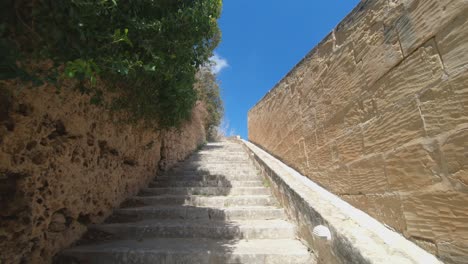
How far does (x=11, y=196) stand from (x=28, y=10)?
1464 mm

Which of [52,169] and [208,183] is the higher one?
[52,169]

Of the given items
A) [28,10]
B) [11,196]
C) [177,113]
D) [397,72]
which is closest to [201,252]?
[11,196]

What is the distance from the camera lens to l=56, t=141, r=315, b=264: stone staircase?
224 centimetres

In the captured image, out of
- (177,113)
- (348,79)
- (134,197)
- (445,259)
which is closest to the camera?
(445,259)

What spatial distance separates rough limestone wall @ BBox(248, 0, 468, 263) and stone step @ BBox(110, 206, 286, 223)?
3.12 ft

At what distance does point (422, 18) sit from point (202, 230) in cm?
273

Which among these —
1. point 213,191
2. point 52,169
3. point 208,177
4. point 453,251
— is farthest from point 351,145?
point 208,177

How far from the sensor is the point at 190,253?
2.25 m

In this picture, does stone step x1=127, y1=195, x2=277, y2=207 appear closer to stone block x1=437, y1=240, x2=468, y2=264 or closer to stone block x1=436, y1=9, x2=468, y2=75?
stone block x1=437, y1=240, x2=468, y2=264

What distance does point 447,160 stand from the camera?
1.25 meters

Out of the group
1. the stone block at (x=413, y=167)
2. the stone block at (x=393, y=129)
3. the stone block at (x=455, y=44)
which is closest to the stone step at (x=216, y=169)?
the stone block at (x=393, y=129)

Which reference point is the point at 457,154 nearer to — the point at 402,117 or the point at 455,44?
the point at 402,117

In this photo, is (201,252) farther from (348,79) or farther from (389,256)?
(348,79)

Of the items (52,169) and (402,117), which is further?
(52,169)
